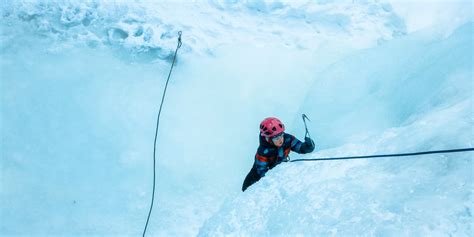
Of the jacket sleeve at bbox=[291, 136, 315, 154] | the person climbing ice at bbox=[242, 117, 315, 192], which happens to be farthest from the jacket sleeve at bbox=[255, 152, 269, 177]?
the jacket sleeve at bbox=[291, 136, 315, 154]

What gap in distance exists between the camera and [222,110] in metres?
4.04

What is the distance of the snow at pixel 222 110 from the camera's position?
209 centimetres

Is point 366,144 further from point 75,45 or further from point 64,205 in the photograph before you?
point 75,45

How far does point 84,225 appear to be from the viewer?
3.26 m

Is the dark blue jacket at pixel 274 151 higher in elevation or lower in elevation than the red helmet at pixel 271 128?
lower

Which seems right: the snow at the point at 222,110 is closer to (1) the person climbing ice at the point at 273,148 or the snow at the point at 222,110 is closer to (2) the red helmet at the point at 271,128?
(1) the person climbing ice at the point at 273,148

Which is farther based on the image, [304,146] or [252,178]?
[252,178]

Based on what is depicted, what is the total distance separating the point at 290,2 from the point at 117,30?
2.56m

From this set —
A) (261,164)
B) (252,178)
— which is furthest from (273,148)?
(252,178)

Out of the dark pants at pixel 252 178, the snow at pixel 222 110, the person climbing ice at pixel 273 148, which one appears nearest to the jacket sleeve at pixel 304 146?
the person climbing ice at pixel 273 148

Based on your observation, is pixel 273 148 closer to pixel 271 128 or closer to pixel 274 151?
pixel 274 151

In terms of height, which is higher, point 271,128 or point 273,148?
point 271,128

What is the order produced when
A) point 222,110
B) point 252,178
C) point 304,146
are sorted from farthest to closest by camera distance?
point 222,110, point 252,178, point 304,146

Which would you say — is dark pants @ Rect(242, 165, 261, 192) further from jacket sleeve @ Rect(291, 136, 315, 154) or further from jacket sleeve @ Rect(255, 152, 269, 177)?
jacket sleeve @ Rect(291, 136, 315, 154)
